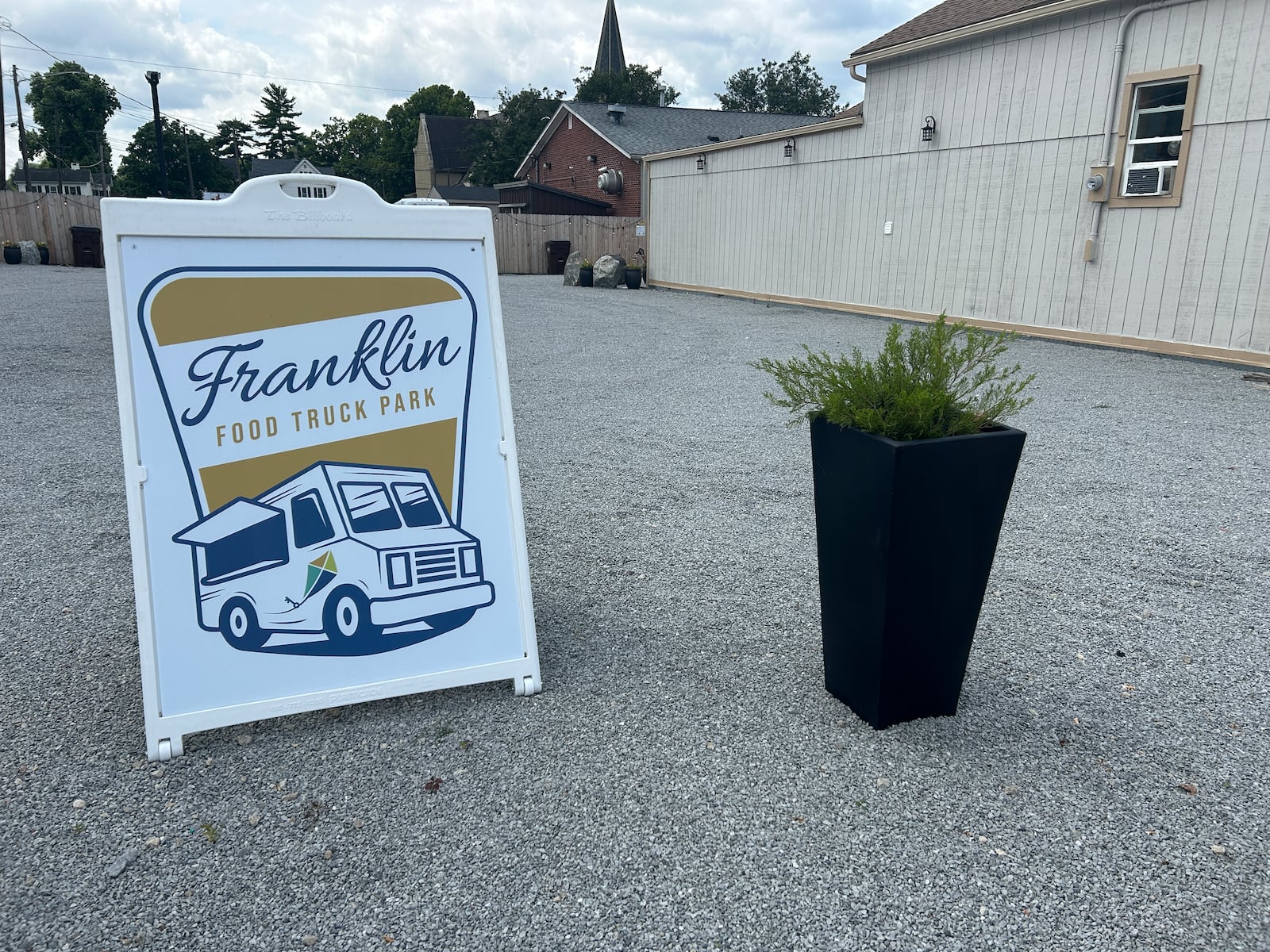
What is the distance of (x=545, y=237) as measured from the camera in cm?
2811

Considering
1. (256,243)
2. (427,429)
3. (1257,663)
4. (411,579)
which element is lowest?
(1257,663)

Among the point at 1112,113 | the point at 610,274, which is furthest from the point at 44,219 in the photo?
the point at 1112,113

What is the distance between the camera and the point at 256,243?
246 cm

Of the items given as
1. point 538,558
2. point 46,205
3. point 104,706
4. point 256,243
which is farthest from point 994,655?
point 46,205

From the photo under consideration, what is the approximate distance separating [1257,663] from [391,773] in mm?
2981

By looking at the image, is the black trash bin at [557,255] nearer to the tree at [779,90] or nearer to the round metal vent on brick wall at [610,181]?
the round metal vent on brick wall at [610,181]

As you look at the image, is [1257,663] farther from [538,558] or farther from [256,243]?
[256,243]

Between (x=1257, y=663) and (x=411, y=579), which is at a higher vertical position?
(x=411, y=579)

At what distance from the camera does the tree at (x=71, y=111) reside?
225 feet

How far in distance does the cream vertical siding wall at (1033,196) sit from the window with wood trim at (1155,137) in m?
0.11

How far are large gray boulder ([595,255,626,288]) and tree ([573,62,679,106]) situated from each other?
29375mm

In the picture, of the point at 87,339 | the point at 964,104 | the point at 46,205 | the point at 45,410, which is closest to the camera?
the point at 45,410

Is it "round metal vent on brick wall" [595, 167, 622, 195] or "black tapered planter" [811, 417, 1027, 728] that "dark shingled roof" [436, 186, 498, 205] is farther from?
"black tapered planter" [811, 417, 1027, 728]

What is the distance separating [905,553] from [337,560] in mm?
1649
